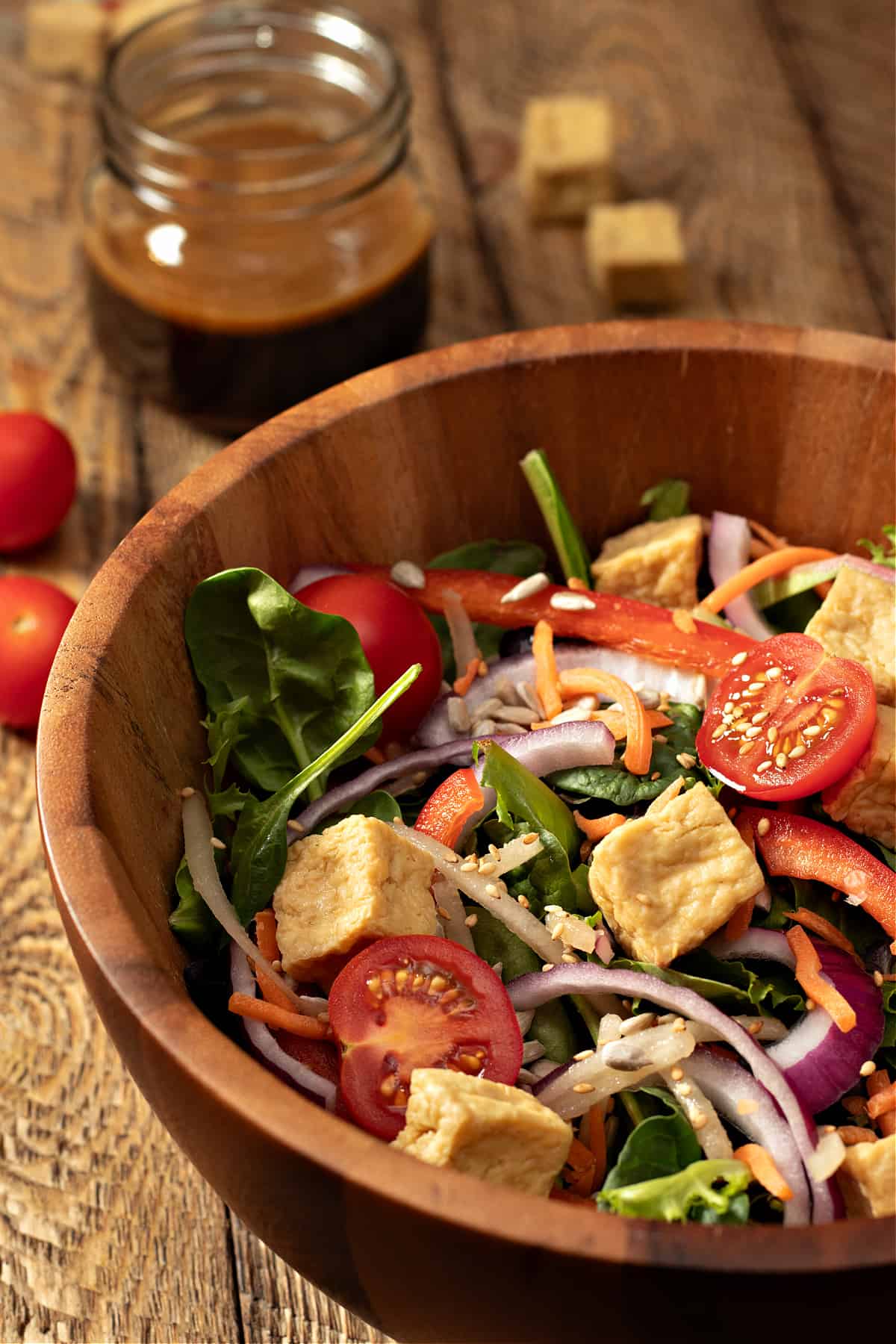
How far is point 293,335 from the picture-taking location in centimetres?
361

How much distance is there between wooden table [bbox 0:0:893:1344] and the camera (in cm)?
237

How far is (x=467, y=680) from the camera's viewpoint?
2590 millimetres

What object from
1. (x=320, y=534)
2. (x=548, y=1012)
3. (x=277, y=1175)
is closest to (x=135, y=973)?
(x=277, y=1175)

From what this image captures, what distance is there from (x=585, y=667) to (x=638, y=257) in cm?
193

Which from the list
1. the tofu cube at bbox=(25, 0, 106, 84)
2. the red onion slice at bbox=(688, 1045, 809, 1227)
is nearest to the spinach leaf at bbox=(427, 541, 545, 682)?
the red onion slice at bbox=(688, 1045, 809, 1227)

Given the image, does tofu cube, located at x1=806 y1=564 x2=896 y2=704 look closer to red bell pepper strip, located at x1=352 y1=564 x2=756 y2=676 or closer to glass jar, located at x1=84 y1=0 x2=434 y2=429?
red bell pepper strip, located at x1=352 y1=564 x2=756 y2=676

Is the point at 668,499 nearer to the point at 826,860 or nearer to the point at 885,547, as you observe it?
the point at 885,547

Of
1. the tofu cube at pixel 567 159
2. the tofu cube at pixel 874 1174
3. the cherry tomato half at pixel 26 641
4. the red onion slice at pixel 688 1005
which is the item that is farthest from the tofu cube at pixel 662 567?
the tofu cube at pixel 567 159

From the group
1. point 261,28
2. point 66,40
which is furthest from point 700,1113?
point 66,40

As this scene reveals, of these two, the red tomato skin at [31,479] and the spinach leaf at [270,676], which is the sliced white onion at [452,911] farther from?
the red tomato skin at [31,479]

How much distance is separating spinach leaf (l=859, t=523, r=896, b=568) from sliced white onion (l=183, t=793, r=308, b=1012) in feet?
4.33

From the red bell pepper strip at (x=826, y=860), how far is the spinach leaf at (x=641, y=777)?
4.5 inches

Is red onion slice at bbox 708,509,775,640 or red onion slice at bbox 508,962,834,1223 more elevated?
red onion slice at bbox 708,509,775,640

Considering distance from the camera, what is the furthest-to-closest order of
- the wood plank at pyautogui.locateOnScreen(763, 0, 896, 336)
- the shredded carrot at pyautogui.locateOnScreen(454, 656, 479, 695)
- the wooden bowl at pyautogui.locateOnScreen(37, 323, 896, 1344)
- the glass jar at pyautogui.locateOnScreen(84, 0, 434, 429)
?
the wood plank at pyautogui.locateOnScreen(763, 0, 896, 336), the glass jar at pyautogui.locateOnScreen(84, 0, 434, 429), the shredded carrot at pyautogui.locateOnScreen(454, 656, 479, 695), the wooden bowl at pyautogui.locateOnScreen(37, 323, 896, 1344)
